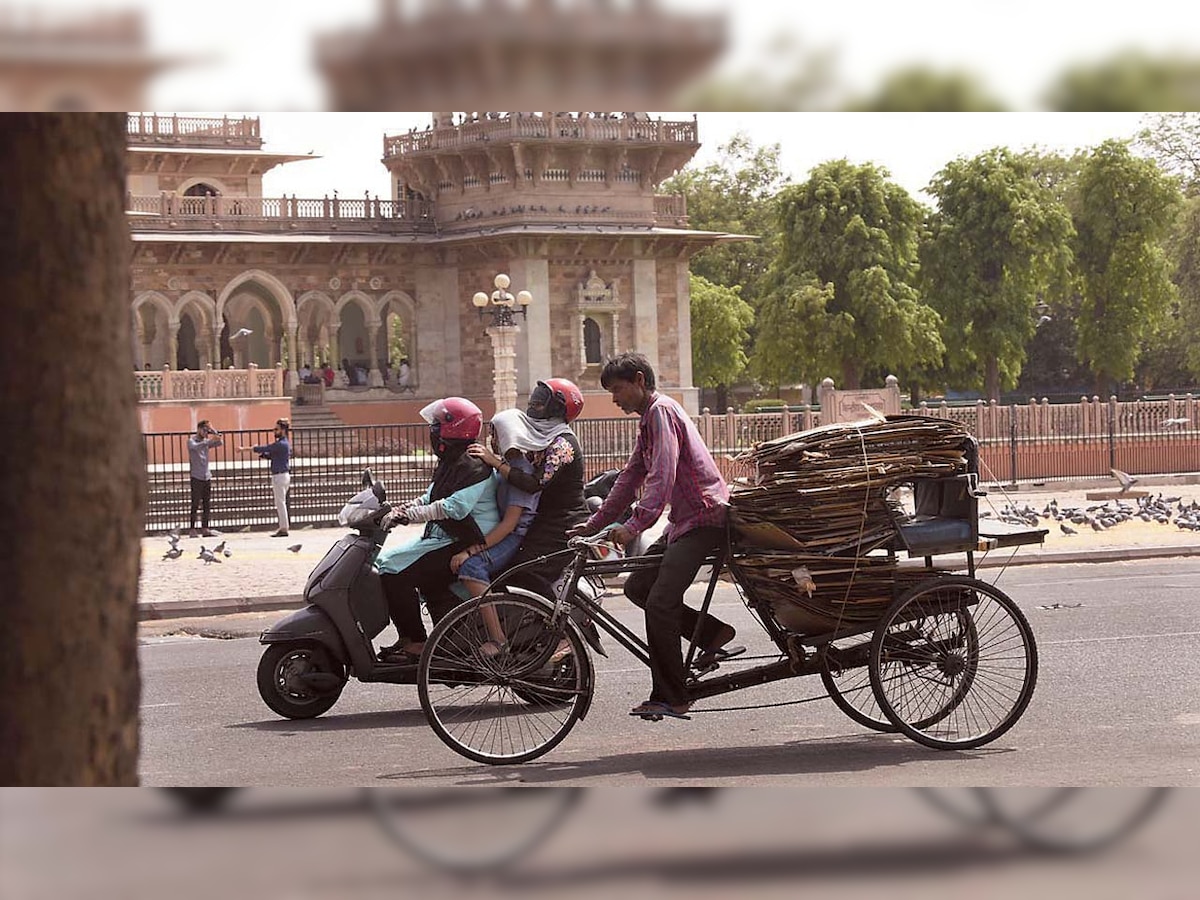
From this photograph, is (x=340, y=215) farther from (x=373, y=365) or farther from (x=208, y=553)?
(x=208, y=553)

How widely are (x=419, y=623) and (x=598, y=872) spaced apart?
12.9 feet

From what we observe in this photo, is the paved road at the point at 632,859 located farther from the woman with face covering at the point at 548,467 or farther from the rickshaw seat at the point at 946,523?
the woman with face covering at the point at 548,467

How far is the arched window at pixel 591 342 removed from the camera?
1732 inches

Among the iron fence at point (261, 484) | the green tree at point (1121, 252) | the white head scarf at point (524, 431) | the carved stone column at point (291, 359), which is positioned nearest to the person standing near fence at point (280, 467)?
the iron fence at point (261, 484)

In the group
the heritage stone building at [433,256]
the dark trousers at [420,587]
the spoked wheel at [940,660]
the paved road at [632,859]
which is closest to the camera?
the paved road at [632,859]

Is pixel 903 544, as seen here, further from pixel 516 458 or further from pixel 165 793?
pixel 165 793

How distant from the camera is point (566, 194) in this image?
4275cm

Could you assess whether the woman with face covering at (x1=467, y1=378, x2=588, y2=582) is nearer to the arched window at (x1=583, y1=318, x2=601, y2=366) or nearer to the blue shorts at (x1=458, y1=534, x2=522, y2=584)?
the blue shorts at (x1=458, y1=534, x2=522, y2=584)

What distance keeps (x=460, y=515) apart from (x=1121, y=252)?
4941 cm

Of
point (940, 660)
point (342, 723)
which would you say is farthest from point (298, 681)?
point (940, 660)

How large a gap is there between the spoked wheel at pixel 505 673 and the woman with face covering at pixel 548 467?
2.64 ft

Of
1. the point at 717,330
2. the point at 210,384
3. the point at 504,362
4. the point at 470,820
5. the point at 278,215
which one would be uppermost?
the point at 278,215

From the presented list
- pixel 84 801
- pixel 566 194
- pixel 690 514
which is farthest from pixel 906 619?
pixel 566 194

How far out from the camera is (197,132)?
4512cm
